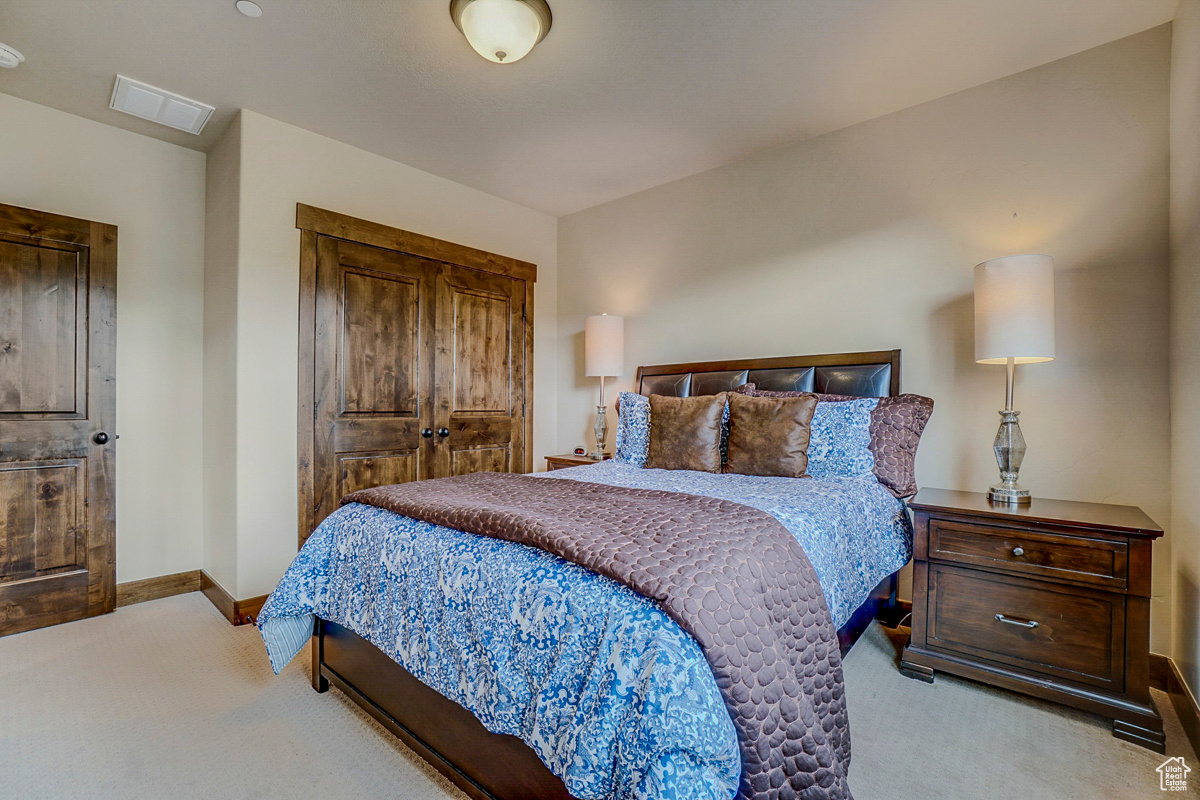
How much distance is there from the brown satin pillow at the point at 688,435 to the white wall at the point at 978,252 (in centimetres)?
80

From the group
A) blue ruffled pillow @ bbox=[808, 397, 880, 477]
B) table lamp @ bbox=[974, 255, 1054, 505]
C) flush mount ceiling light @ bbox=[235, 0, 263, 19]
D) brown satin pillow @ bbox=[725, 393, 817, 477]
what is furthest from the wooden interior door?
table lamp @ bbox=[974, 255, 1054, 505]

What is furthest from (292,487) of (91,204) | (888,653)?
(888,653)

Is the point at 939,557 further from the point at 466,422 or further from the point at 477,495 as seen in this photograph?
the point at 466,422

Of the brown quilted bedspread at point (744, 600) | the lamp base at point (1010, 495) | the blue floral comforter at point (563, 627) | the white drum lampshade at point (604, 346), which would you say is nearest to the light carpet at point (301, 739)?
the blue floral comforter at point (563, 627)

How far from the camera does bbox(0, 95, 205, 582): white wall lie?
2865mm

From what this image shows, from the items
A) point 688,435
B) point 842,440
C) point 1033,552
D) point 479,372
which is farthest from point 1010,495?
point 479,372

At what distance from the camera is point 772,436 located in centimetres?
250

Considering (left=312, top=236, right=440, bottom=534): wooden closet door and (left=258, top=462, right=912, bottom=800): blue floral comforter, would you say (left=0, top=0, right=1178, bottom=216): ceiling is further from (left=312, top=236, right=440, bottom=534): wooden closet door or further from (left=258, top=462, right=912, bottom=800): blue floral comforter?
(left=258, top=462, right=912, bottom=800): blue floral comforter

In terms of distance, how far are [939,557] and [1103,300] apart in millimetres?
1328

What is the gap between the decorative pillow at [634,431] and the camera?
3.02m

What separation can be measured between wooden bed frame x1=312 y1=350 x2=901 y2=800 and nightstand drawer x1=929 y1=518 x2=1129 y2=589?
1.34 feet

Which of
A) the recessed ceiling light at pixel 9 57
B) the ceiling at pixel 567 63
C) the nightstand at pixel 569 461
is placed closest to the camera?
the ceiling at pixel 567 63

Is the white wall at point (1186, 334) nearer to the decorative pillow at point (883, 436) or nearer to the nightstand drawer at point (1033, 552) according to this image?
the nightstand drawer at point (1033, 552)

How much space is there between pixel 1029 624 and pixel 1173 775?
0.49 meters
